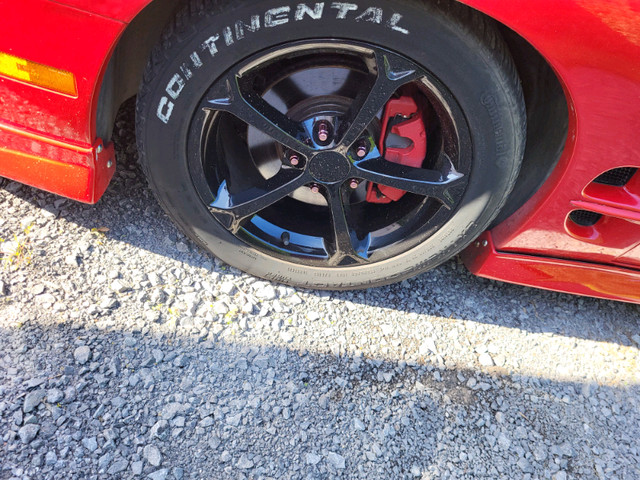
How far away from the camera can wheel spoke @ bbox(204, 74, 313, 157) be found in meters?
1.62

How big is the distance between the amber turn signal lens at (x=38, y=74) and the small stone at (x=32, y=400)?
89 centimetres

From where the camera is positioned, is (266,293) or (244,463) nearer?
(244,463)

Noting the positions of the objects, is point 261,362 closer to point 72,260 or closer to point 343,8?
point 72,260

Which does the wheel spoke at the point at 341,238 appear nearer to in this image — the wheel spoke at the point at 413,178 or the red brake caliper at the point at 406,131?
the wheel spoke at the point at 413,178

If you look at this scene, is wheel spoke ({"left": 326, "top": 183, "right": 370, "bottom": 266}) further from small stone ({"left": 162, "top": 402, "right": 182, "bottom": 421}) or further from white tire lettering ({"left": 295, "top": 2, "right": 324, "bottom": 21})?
small stone ({"left": 162, "top": 402, "right": 182, "bottom": 421})

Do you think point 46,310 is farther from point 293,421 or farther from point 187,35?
point 187,35

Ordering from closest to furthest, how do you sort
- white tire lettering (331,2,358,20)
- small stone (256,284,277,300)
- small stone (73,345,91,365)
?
white tire lettering (331,2,358,20)
small stone (73,345,91,365)
small stone (256,284,277,300)

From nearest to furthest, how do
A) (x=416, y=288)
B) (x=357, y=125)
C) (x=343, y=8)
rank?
1. (x=343, y=8)
2. (x=357, y=125)
3. (x=416, y=288)

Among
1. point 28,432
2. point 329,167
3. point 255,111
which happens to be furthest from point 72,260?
point 329,167

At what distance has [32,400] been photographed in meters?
1.57

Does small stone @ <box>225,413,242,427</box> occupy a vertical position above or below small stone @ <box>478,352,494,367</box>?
below

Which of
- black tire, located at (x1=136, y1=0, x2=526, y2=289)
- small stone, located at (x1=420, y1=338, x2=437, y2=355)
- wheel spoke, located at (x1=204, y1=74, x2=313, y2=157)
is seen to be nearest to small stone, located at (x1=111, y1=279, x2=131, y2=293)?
black tire, located at (x1=136, y1=0, x2=526, y2=289)

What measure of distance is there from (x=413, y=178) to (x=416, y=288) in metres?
0.57

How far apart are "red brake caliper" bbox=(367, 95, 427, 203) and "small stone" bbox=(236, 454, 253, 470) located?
3.52ft
